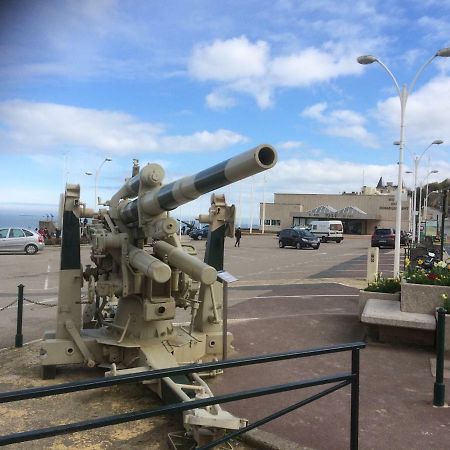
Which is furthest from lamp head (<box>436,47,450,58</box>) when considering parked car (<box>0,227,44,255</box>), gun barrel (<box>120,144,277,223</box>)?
parked car (<box>0,227,44,255</box>)

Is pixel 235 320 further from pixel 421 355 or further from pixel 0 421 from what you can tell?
pixel 0 421

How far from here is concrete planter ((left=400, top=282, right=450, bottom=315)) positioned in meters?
7.70

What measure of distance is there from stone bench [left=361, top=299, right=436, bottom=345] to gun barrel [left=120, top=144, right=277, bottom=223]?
3978 mm

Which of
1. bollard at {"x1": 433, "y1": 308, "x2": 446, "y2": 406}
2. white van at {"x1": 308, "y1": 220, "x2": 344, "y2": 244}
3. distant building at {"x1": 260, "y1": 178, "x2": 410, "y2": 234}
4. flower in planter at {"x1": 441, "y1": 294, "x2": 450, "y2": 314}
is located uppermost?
distant building at {"x1": 260, "y1": 178, "x2": 410, "y2": 234}

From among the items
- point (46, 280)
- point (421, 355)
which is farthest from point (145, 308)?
point (46, 280)

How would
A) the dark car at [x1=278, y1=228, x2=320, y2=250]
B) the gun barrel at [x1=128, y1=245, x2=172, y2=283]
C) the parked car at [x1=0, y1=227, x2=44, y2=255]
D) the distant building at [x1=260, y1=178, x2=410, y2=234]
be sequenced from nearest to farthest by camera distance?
the gun barrel at [x1=128, y1=245, x2=172, y2=283]
the parked car at [x1=0, y1=227, x2=44, y2=255]
the dark car at [x1=278, y1=228, x2=320, y2=250]
the distant building at [x1=260, y1=178, x2=410, y2=234]

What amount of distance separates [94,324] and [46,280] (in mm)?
9907

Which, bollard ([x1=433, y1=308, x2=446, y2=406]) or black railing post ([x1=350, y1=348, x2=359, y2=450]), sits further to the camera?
bollard ([x1=433, y1=308, x2=446, y2=406])

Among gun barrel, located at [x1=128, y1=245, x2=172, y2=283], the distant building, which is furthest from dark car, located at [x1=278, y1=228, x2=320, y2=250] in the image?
the distant building

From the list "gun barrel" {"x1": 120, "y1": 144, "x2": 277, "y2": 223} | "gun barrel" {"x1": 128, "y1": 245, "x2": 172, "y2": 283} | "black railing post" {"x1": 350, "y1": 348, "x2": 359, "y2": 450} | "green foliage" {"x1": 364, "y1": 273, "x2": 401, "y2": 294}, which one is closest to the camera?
"gun barrel" {"x1": 120, "y1": 144, "x2": 277, "y2": 223}

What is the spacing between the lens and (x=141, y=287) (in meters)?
6.06

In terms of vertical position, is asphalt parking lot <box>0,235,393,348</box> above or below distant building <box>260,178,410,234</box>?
below

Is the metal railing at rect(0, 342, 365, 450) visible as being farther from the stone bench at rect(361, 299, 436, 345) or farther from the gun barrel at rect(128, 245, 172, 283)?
the stone bench at rect(361, 299, 436, 345)

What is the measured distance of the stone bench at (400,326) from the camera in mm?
7340
